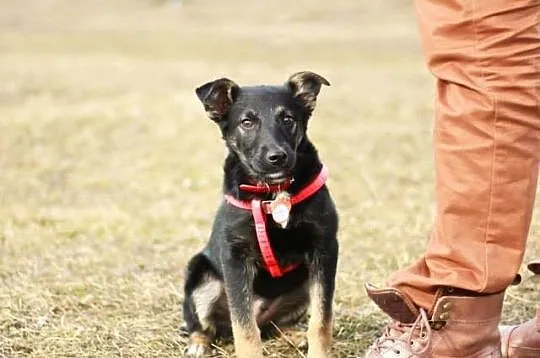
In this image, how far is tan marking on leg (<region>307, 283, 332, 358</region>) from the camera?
13.2 feet

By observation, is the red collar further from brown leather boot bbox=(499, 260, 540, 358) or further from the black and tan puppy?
brown leather boot bbox=(499, 260, 540, 358)

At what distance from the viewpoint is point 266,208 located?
4031mm

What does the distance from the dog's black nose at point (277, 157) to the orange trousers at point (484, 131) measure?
864 millimetres

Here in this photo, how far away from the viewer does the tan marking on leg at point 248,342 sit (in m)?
4.04

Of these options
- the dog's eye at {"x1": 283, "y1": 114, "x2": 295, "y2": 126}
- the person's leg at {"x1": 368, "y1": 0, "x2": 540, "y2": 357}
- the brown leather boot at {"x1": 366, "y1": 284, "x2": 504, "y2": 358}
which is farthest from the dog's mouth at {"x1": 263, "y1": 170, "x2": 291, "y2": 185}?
the person's leg at {"x1": 368, "y1": 0, "x2": 540, "y2": 357}

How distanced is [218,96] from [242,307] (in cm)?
97

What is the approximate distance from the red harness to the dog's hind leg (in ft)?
1.14

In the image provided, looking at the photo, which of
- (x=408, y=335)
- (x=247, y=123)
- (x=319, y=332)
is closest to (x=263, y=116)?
(x=247, y=123)

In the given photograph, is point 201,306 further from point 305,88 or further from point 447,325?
point 447,325

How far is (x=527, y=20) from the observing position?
3119 millimetres

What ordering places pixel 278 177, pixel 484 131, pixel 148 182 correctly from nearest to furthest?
pixel 484 131, pixel 278 177, pixel 148 182

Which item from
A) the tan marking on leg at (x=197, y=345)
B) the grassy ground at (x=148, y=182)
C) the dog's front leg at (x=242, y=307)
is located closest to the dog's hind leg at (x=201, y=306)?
the tan marking on leg at (x=197, y=345)

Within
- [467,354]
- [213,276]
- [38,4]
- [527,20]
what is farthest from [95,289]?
[38,4]

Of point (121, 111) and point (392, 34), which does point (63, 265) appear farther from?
point (392, 34)
